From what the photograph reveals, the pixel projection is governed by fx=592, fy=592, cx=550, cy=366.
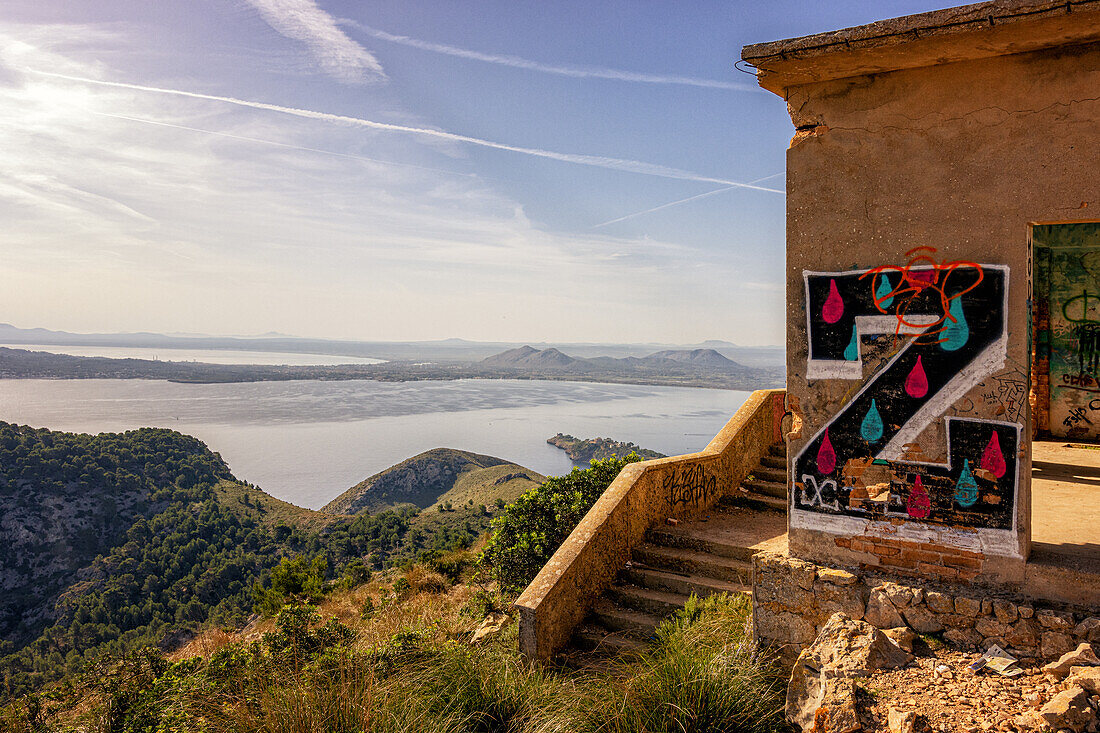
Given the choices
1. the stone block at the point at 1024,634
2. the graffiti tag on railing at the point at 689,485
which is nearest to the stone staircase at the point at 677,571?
the graffiti tag on railing at the point at 689,485

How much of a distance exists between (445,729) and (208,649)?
4.58 m

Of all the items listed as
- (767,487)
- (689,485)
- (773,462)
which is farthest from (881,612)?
(773,462)

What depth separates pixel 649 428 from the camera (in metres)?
76.4

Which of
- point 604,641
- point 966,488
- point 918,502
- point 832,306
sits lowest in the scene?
point 604,641

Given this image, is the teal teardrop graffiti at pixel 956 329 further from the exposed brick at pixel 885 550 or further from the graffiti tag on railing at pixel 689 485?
the graffiti tag on railing at pixel 689 485

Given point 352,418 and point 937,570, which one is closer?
point 937,570

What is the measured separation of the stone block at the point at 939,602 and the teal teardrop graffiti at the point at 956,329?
154 cm

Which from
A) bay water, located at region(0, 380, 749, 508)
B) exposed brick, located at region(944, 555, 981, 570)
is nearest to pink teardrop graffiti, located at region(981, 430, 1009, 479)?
exposed brick, located at region(944, 555, 981, 570)

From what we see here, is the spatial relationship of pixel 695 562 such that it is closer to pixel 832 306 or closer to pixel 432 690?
pixel 432 690

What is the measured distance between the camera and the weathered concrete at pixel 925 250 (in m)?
3.37

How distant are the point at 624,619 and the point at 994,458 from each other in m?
3.35

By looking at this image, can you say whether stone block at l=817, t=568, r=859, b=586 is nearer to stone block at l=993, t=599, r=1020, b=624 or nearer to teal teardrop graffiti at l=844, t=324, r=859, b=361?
stone block at l=993, t=599, r=1020, b=624

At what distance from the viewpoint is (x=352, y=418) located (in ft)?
355

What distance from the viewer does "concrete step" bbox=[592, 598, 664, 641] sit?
5402mm
